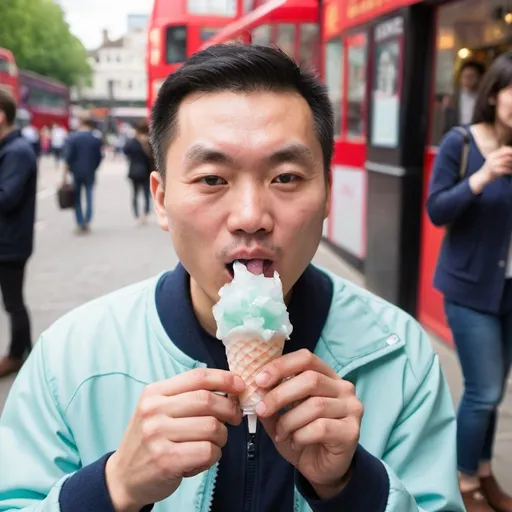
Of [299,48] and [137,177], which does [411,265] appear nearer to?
[299,48]

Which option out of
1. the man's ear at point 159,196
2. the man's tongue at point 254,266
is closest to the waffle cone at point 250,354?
the man's tongue at point 254,266

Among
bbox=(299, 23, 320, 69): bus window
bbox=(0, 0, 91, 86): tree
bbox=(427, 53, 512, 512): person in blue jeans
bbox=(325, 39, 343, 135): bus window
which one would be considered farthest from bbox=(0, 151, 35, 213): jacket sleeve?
bbox=(0, 0, 91, 86): tree

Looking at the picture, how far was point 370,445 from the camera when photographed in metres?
1.52

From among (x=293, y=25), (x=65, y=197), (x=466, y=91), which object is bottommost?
(x=65, y=197)

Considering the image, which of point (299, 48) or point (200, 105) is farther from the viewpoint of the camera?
point (299, 48)

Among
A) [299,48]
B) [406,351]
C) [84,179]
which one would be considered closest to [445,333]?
[406,351]

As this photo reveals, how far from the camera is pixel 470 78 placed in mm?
5641

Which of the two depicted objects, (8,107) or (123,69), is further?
(123,69)

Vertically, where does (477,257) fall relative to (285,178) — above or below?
below

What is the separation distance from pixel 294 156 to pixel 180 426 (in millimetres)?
577

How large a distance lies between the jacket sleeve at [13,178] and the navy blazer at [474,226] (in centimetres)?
303

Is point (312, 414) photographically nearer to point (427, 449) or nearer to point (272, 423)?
point (272, 423)

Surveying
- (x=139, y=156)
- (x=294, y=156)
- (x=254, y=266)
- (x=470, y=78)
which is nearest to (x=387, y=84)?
(x=470, y=78)

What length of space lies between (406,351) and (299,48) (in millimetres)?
9084
